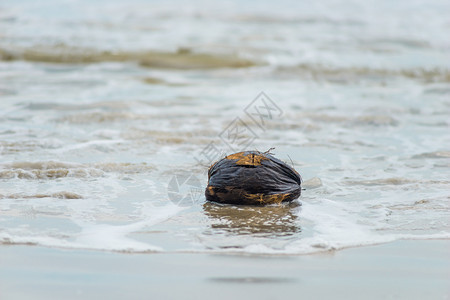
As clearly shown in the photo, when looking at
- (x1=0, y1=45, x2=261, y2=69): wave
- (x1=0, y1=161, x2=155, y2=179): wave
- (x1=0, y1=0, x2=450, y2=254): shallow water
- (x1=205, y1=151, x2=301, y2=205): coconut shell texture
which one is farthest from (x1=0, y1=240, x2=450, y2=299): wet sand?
(x1=0, y1=45, x2=261, y2=69): wave

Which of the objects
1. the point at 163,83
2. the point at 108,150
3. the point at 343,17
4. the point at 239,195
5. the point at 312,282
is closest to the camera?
the point at 312,282

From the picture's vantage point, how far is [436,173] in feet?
17.3

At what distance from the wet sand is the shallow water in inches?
6.8

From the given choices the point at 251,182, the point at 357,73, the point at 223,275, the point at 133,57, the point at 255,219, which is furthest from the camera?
the point at 133,57

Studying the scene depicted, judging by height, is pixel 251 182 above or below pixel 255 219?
above

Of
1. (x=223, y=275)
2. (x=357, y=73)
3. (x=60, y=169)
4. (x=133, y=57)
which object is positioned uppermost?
(x=133, y=57)

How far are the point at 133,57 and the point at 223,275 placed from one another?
10.2 m

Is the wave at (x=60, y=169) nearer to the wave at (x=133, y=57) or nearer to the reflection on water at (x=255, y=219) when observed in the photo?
the reflection on water at (x=255, y=219)

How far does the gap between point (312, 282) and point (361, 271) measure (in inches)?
13.0

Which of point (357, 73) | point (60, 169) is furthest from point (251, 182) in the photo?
point (357, 73)

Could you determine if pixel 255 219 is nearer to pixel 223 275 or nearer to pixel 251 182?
pixel 251 182

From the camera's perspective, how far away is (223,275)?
10.0 ft

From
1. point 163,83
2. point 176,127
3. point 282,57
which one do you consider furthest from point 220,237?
point 282,57

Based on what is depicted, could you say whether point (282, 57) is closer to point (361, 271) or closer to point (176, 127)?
point (176, 127)
